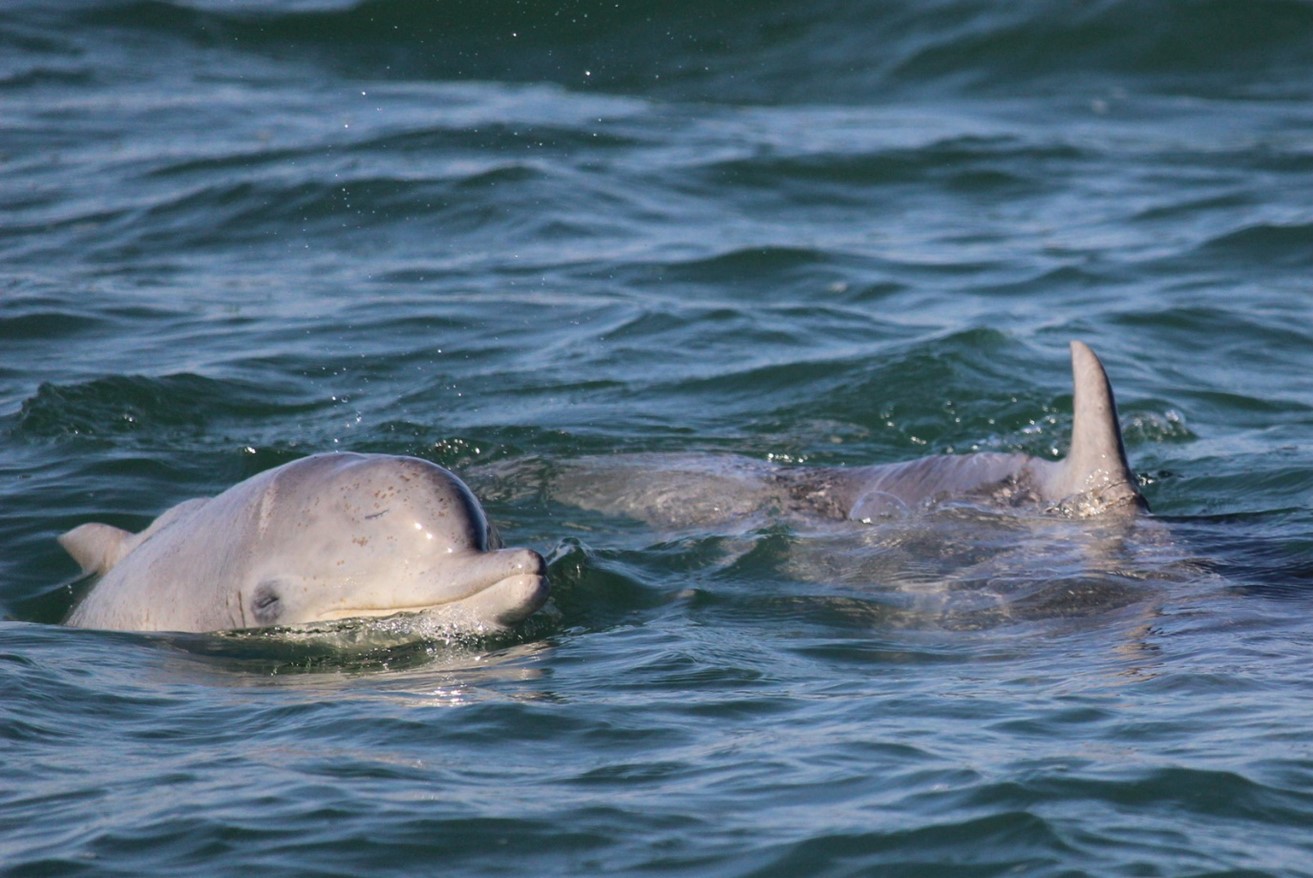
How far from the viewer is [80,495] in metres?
9.43

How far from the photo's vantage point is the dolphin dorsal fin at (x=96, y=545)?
788 cm

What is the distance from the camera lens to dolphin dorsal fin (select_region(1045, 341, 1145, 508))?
26.2 ft

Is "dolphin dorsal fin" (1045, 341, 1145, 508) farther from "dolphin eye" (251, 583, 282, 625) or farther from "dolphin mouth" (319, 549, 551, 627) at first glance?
"dolphin eye" (251, 583, 282, 625)

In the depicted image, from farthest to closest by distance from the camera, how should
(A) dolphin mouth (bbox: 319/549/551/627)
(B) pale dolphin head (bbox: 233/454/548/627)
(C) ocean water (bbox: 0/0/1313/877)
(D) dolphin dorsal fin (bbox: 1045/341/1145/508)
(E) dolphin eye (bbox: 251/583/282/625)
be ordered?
(D) dolphin dorsal fin (bbox: 1045/341/1145/508) → (E) dolphin eye (bbox: 251/583/282/625) → (B) pale dolphin head (bbox: 233/454/548/627) → (A) dolphin mouth (bbox: 319/549/551/627) → (C) ocean water (bbox: 0/0/1313/877)

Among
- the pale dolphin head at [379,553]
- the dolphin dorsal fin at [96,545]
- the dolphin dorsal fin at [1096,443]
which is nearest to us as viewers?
the pale dolphin head at [379,553]

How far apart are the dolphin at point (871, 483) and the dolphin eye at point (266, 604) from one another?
2.90 m

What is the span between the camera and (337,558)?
6355 mm

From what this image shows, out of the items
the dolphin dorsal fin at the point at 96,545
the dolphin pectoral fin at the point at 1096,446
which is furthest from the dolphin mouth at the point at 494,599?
the dolphin pectoral fin at the point at 1096,446

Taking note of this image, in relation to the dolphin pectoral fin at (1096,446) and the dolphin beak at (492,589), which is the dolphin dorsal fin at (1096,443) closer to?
the dolphin pectoral fin at (1096,446)

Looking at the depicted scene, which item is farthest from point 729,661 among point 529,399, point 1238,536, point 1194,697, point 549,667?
point 529,399

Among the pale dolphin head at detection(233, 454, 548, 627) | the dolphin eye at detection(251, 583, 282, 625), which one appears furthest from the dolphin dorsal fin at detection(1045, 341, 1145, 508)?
the dolphin eye at detection(251, 583, 282, 625)

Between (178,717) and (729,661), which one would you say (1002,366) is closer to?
(729,661)

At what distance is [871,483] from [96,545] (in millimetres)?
3786

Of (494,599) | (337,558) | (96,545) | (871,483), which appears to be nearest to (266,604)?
(337,558)
